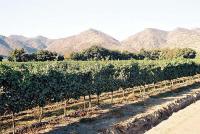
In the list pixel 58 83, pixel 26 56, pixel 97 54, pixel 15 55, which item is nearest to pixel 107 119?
pixel 58 83

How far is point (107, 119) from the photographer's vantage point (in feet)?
136

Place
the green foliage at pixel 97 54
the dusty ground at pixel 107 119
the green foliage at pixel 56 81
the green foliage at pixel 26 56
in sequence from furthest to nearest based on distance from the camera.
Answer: the green foliage at pixel 97 54 < the green foliage at pixel 26 56 < the dusty ground at pixel 107 119 < the green foliage at pixel 56 81

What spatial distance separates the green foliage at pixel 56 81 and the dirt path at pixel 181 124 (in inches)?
418

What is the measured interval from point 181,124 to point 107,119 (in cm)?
776

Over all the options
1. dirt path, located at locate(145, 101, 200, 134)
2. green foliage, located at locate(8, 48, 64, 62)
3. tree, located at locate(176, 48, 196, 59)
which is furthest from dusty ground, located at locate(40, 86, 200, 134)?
tree, located at locate(176, 48, 196, 59)

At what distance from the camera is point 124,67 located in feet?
192

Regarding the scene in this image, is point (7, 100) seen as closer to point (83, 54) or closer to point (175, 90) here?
point (175, 90)

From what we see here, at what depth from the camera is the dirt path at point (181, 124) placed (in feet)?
124

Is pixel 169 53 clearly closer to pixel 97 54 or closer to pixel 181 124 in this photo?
pixel 97 54

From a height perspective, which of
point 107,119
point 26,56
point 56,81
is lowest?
point 107,119

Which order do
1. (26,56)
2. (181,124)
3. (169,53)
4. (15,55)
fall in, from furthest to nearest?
1. (169,53)
2. (26,56)
3. (15,55)
4. (181,124)

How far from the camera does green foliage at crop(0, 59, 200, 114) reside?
34781 mm

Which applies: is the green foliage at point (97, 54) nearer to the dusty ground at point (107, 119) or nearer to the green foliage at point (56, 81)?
the green foliage at point (56, 81)

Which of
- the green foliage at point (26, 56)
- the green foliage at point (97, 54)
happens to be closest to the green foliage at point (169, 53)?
the green foliage at point (97, 54)
